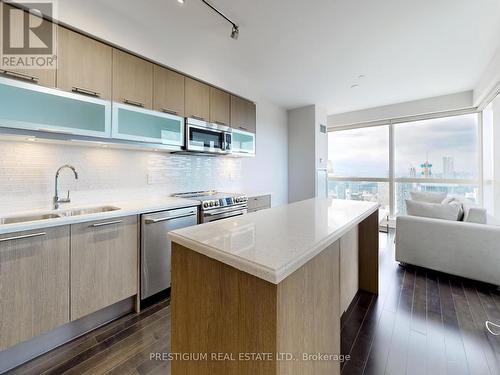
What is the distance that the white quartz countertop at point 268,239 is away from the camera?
2.47 feet

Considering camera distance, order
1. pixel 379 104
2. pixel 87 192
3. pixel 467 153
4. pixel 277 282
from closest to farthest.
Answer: pixel 277 282 < pixel 87 192 < pixel 467 153 < pixel 379 104

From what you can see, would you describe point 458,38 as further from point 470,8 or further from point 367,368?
point 367,368

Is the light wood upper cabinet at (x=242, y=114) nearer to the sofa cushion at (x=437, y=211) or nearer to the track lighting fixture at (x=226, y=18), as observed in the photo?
the track lighting fixture at (x=226, y=18)

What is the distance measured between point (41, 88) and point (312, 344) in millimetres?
2391

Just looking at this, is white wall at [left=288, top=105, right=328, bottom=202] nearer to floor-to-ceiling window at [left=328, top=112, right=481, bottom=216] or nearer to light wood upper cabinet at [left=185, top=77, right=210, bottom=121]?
floor-to-ceiling window at [left=328, top=112, right=481, bottom=216]

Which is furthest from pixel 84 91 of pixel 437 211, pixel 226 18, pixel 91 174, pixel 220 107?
pixel 437 211

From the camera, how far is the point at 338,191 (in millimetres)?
6031

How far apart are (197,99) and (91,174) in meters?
1.46

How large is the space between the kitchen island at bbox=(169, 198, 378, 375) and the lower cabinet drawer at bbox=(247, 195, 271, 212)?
2.03 m

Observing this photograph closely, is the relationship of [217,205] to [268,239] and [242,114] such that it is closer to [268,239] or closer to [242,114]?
[242,114]

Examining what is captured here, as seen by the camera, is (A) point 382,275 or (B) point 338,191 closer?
(A) point 382,275

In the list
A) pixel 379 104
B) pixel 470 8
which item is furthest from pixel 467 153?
pixel 470 8

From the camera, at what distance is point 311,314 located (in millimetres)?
968

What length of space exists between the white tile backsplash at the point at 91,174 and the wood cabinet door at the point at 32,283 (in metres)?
0.62
